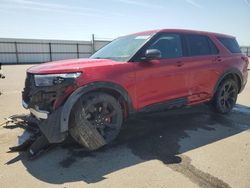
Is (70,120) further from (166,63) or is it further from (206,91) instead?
(206,91)

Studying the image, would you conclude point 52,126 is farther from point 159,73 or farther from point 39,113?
point 159,73

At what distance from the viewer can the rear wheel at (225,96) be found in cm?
582

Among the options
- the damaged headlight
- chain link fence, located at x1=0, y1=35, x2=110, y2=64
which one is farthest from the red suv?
chain link fence, located at x1=0, y1=35, x2=110, y2=64

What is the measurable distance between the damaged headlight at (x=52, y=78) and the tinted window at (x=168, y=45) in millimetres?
1623

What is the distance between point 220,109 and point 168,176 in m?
3.30

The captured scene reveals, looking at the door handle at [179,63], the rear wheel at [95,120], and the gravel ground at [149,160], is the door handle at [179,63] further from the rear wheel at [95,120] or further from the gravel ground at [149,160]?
the rear wheel at [95,120]

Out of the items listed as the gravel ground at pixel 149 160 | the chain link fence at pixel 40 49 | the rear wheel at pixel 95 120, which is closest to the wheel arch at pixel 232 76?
the gravel ground at pixel 149 160

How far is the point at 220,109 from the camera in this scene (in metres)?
5.91

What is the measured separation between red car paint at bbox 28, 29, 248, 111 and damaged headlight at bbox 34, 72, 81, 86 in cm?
6

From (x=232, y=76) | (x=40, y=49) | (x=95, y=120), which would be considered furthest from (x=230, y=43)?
(x=40, y=49)

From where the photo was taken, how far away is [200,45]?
5.43 metres

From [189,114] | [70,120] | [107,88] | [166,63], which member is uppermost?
[166,63]

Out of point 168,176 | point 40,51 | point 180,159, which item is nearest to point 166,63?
point 180,159

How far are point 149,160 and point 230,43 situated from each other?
394cm
